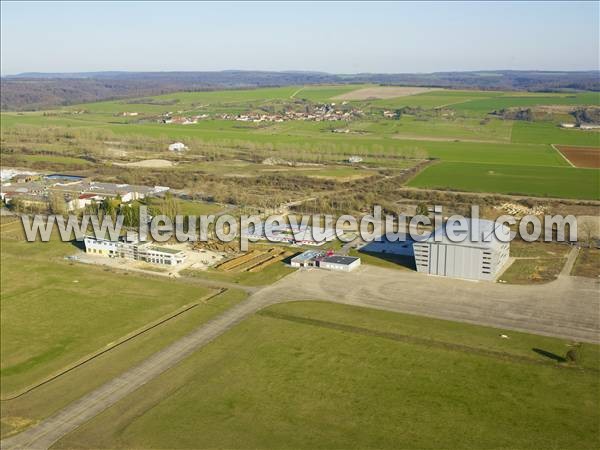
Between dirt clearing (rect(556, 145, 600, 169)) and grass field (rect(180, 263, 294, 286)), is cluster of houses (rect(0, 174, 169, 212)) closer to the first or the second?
grass field (rect(180, 263, 294, 286))

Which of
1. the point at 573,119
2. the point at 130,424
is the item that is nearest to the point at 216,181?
the point at 130,424

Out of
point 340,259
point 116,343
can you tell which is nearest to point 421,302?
point 340,259

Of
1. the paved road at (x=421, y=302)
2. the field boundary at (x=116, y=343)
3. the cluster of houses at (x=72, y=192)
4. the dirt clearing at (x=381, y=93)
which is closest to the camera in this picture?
the field boundary at (x=116, y=343)

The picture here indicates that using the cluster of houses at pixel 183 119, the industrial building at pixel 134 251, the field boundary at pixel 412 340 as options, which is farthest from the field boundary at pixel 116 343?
the cluster of houses at pixel 183 119

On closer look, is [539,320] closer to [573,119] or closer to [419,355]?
[419,355]

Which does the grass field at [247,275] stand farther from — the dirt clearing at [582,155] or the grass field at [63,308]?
the dirt clearing at [582,155]

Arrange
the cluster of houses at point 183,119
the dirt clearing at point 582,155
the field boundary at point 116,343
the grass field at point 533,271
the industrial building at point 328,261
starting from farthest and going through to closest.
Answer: the cluster of houses at point 183,119
the dirt clearing at point 582,155
the industrial building at point 328,261
the grass field at point 533,271
the field boundary at point 116,343

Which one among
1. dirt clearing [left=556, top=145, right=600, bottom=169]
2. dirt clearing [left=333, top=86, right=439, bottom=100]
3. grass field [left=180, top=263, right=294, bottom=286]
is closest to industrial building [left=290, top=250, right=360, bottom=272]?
grass field [left=180, top=263, right=294, bottom=286]
